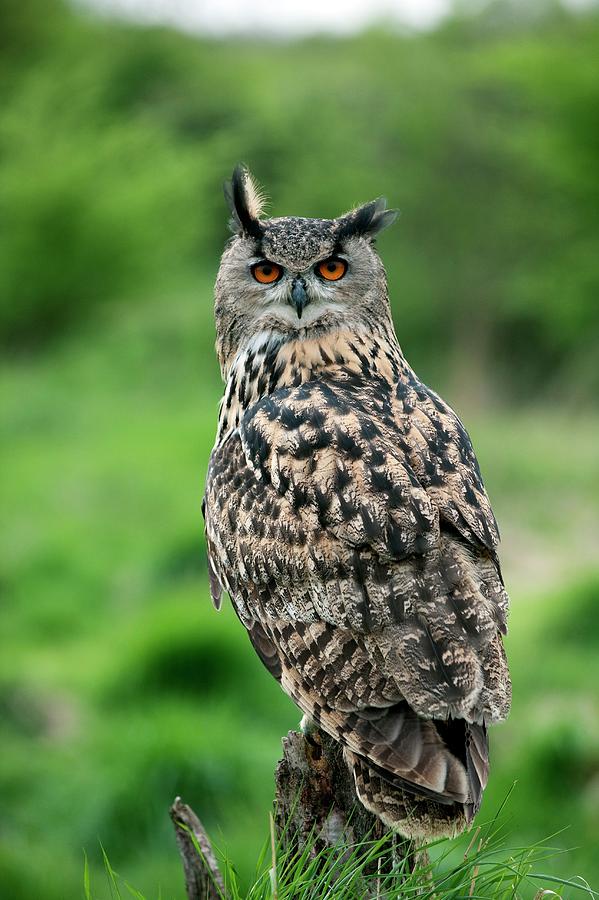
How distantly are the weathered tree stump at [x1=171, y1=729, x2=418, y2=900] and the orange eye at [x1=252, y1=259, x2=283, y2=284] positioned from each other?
1.43 m

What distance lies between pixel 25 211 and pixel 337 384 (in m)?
5.56

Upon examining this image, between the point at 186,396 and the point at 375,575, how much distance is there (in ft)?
45.7

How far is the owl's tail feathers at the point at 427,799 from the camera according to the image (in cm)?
252

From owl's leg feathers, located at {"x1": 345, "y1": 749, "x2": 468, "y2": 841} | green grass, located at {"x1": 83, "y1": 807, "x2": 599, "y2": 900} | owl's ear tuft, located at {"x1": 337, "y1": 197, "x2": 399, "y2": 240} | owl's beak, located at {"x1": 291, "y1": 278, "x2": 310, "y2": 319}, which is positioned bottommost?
green grass, located at {"x1": 83, "y1": 807, "x2": 599, "y2": 900}

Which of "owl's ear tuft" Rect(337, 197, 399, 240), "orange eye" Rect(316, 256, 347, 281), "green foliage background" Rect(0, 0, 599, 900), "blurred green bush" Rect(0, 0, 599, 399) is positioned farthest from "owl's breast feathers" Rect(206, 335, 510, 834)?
"blurred green bush" Rect(0, 0, 599, 399)

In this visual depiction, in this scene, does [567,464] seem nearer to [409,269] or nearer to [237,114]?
[409,269]

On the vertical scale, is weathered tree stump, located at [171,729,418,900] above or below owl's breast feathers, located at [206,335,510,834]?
below

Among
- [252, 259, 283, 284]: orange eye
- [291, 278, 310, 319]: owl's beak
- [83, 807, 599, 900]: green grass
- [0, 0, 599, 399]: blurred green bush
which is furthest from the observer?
[0, 0, 599, 399]: blurred green bush

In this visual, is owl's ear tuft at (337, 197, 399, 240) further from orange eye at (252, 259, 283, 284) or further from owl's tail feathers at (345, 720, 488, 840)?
owl's tail feathers at (345, 720, 488, 840)

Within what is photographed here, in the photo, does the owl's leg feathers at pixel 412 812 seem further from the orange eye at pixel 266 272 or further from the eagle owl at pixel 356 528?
the orange eye at pixel 266 272

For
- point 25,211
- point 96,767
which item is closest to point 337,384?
point 96,767

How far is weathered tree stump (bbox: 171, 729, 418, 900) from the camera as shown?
2.67 meters

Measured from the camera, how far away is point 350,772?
2807 millimetres

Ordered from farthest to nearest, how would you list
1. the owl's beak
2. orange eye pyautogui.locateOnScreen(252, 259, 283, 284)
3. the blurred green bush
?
the blurred green bush, orange eye pyautogui.locateOnScreen(252, 259, 283, 284), the owl's beak
